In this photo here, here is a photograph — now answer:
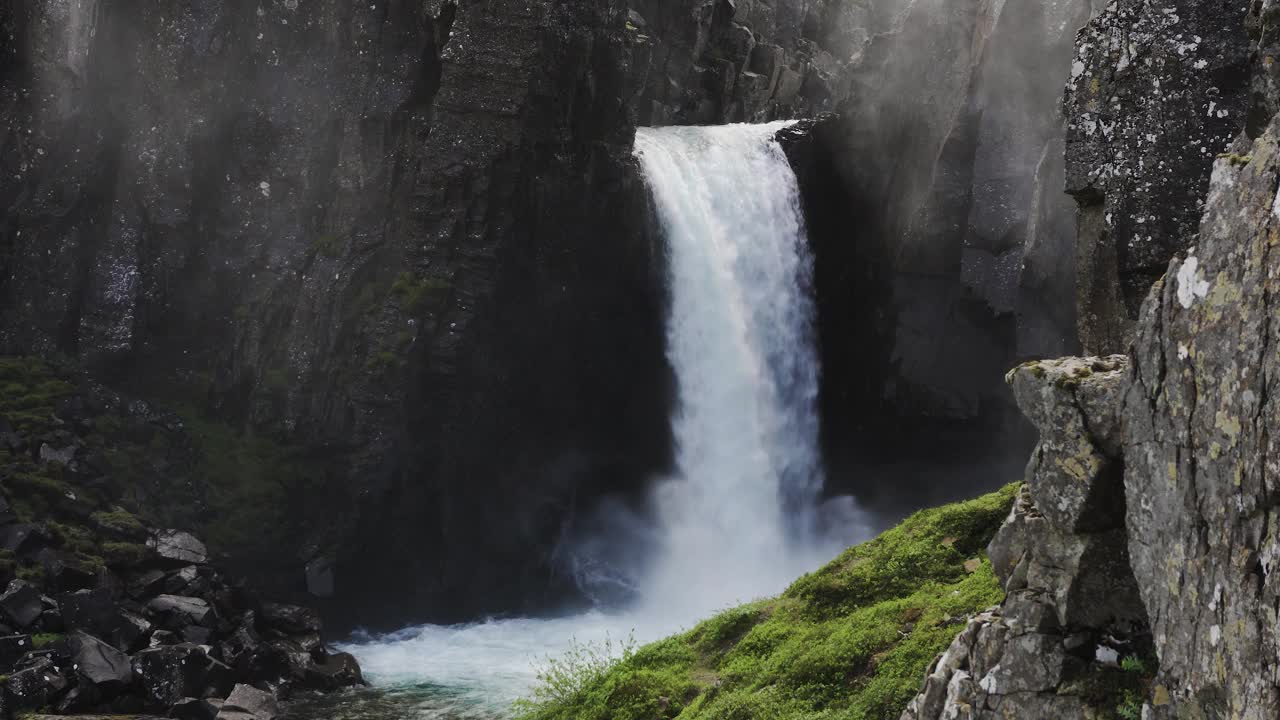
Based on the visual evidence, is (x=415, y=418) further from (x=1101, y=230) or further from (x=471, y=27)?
(x=1101, y=230)

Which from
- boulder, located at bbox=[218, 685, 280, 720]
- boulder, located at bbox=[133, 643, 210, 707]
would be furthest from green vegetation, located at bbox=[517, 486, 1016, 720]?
boulder, located at bbox=[133, 643, 210, 707]

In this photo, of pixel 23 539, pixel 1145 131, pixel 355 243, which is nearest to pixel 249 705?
pixel 23 539

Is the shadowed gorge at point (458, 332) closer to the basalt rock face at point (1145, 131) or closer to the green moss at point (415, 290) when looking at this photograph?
the green moss at point (415, 290)

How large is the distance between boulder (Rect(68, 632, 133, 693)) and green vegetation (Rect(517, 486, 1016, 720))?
980 centimetres

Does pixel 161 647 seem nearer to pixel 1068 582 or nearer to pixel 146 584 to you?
pixel 146 584

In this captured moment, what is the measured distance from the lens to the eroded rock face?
5.63m

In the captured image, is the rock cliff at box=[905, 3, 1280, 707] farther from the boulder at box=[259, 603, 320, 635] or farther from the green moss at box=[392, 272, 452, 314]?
the green moss at box=[392, 272, 452, 314]

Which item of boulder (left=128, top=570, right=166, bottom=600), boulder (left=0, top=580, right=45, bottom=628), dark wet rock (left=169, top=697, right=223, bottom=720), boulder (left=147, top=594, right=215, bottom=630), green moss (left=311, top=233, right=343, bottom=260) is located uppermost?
green moss (left=311, top=233, right=343, bottom=260)

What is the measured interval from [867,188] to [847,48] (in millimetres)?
31098

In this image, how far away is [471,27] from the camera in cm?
3145

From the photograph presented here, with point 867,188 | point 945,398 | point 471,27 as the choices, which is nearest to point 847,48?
point 867,188

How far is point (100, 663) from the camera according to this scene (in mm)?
20562

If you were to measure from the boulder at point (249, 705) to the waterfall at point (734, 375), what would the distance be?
49.2ft

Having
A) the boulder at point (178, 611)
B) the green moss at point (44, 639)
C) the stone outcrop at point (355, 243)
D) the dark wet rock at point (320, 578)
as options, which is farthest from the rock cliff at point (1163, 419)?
the dark wet rock at point (320, 578)
